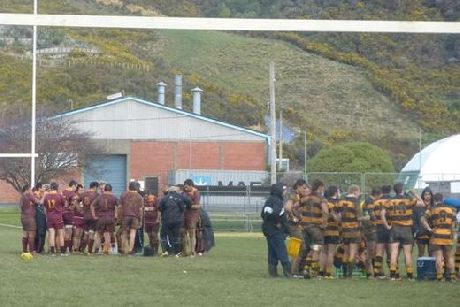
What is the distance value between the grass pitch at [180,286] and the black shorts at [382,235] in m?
1.15

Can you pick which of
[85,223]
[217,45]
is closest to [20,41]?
→ [217,45]

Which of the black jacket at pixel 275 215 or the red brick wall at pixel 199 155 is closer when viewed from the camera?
the black jacket at pixel 275 215

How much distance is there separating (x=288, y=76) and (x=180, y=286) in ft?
235

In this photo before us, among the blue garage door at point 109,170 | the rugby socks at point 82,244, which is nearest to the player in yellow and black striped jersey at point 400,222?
the rugby socks at point 82,244

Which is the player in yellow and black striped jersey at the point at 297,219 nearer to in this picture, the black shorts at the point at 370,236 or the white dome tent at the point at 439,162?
the black shorts at the point at 370,236

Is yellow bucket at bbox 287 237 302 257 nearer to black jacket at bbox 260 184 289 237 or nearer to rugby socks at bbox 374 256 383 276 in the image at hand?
black jacket at bbox 260 184 289 237

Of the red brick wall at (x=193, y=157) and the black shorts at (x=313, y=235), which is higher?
the red brick wall at (x=193, y=157)

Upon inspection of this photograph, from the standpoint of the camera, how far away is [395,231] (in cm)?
1991

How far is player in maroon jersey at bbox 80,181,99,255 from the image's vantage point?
2572cm

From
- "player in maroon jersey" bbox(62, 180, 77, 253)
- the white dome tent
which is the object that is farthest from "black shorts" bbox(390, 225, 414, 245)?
the white dome tent

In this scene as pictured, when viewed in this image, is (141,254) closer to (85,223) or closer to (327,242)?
(85,223)

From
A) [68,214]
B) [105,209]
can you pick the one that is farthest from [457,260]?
[68,214]

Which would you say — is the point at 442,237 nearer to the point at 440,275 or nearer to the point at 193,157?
the point at 440,275

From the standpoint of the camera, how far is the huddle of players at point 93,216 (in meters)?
25.4
